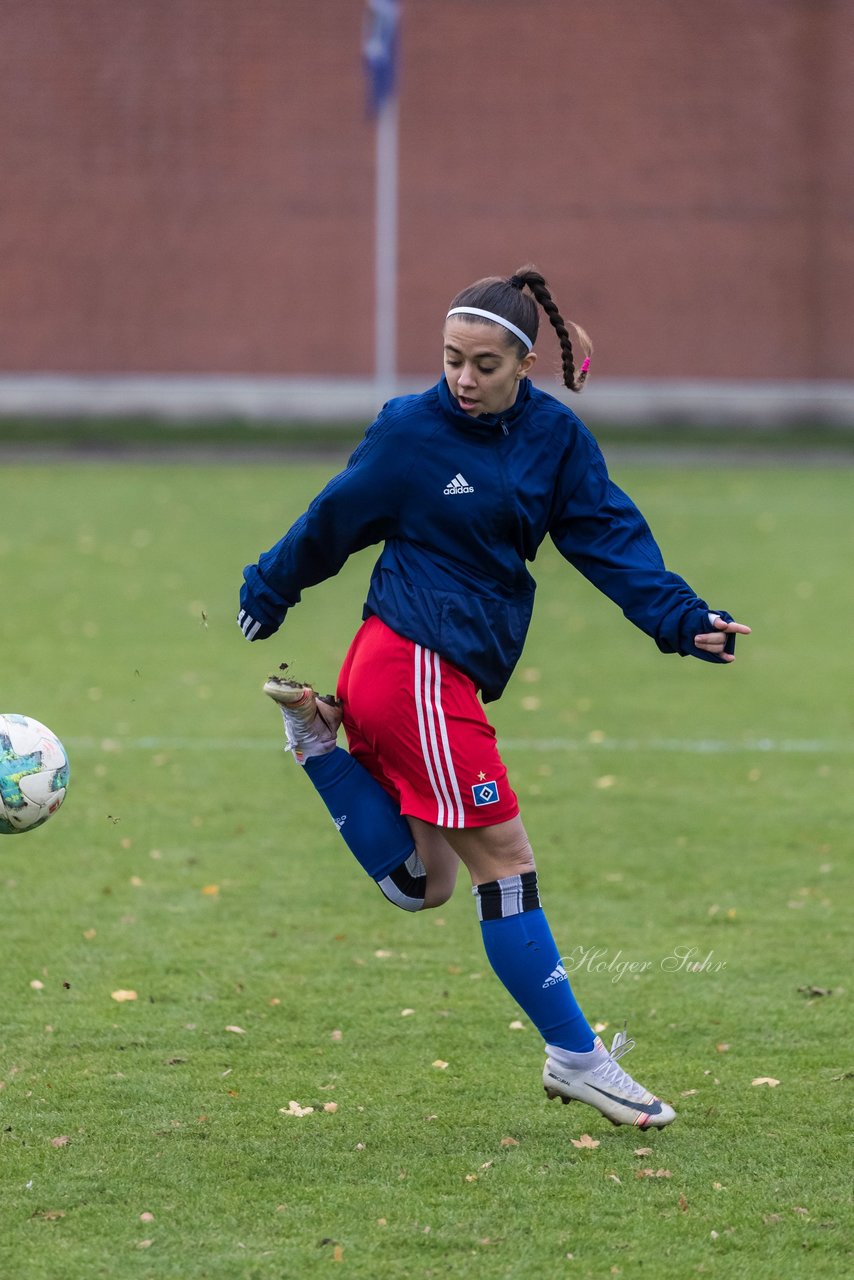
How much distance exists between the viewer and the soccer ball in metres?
4.31

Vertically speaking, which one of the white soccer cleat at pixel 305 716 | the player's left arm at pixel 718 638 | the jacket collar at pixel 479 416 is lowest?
the white soccer cleat at pixel 305 716

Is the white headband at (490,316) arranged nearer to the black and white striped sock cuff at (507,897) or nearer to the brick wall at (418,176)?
the black and white striped sock cuff at (507,897)

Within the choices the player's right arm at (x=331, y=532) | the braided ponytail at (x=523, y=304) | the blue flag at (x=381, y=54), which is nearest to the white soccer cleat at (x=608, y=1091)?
the player's right arm at (x=331, y=532)

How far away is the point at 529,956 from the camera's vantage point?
423 cm

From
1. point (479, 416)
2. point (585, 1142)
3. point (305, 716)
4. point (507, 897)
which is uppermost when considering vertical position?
point (479, 416)

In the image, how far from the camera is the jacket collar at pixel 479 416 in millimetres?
4184

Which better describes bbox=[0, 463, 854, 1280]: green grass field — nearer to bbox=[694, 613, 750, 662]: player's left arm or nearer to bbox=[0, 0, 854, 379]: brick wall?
bbox=[694, 613, 750, 662]: player's left arm

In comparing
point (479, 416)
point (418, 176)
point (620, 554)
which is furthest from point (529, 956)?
point (418, 176)

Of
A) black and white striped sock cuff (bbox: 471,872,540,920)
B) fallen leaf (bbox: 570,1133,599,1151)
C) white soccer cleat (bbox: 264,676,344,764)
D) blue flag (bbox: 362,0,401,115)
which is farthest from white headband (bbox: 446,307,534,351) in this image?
blue flag (bbox: 362,0,401,115)

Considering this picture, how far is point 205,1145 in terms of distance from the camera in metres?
4.19

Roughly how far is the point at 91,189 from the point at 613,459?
11223mm

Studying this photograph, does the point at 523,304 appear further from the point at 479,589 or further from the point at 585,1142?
the point at 585,1142

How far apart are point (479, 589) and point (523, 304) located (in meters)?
0.72

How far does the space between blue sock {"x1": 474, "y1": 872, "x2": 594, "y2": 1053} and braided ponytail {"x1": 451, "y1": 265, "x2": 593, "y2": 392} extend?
1273mm
